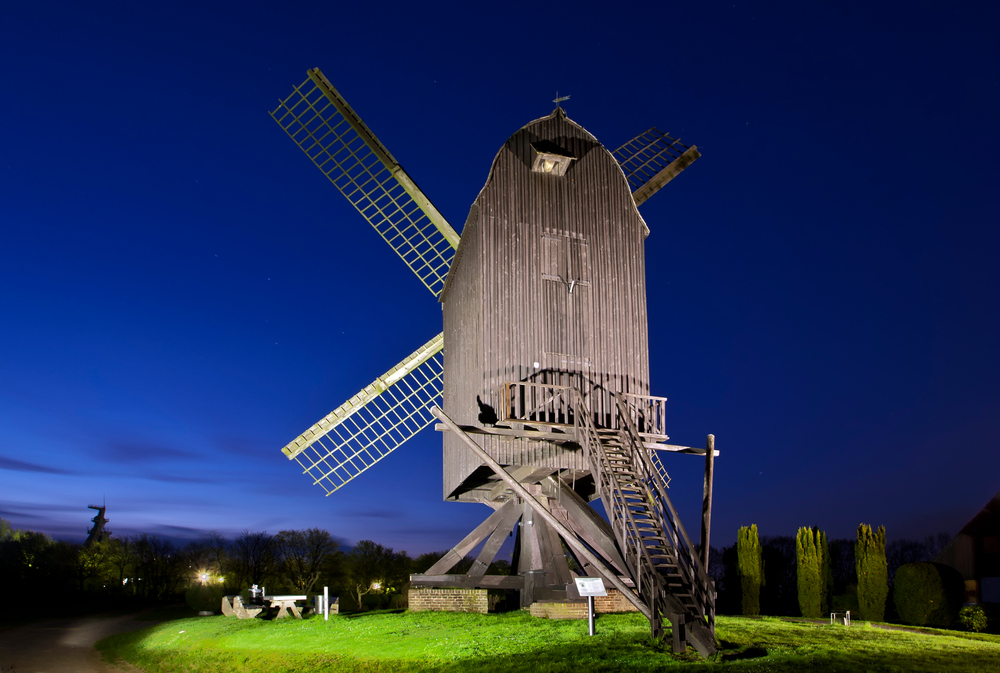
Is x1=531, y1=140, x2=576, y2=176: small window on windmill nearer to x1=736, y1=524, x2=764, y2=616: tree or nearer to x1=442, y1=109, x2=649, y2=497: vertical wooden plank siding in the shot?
x1=442, y1=109, x2=649, y2=497: vertical wooden plank siding

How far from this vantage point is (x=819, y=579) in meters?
25.5

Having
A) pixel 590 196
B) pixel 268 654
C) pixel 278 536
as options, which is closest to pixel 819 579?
pixel 590 196

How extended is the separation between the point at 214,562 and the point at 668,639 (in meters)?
49.9

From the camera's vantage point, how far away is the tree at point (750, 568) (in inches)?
1035

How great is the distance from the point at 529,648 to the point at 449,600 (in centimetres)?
703

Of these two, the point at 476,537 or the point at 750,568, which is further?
the point at 750,568

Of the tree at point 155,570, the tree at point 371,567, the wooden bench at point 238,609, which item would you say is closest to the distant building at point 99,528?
the tree at point 155,570

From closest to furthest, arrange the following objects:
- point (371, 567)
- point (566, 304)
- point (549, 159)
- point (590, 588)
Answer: point (590, 588), point (566, 304), point (549, 159), point (371, 567)

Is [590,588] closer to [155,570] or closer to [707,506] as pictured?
[707,506]

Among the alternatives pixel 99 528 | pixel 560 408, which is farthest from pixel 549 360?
pixel 99 528

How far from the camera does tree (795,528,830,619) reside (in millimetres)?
25391

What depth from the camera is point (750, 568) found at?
1040 inches

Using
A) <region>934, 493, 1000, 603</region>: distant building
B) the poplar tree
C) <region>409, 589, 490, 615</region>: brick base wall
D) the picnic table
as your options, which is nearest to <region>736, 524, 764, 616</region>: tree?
the poplar tree

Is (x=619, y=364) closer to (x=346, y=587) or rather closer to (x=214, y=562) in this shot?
(x=346, y=587)
